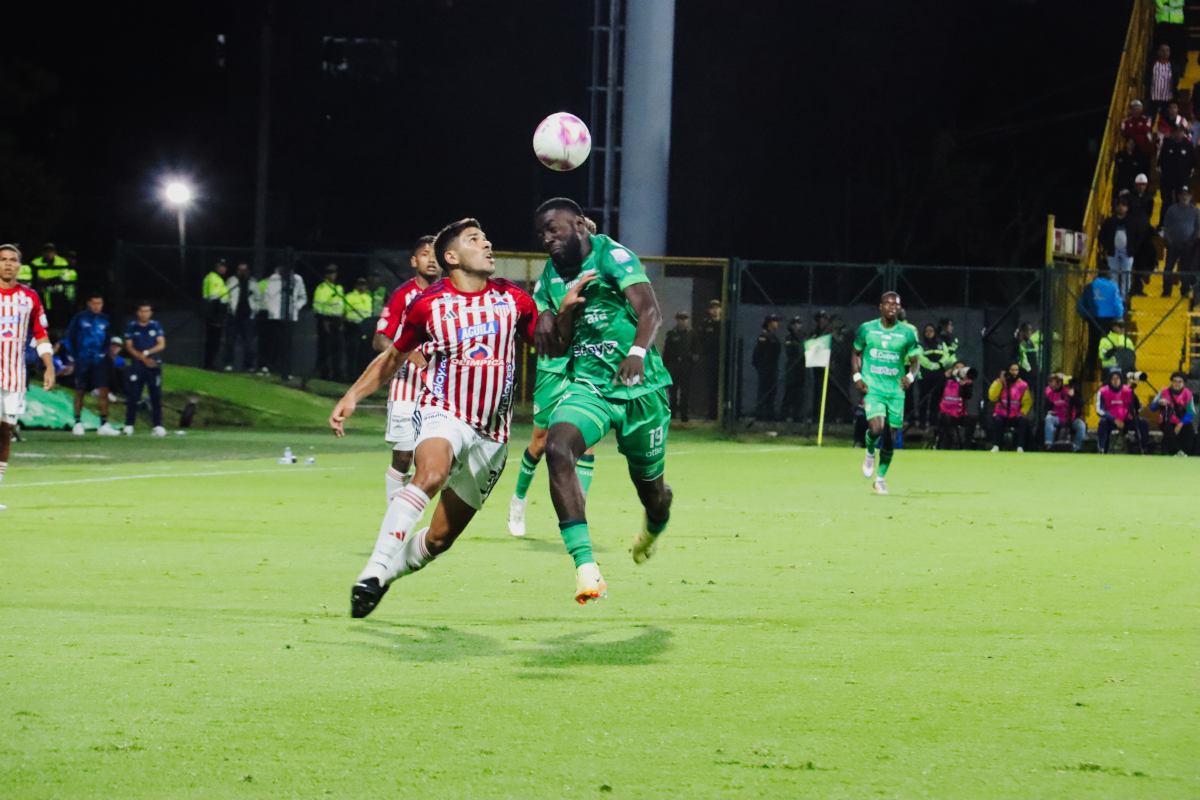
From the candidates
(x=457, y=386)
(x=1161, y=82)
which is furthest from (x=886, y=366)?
(x=1161, y=82)

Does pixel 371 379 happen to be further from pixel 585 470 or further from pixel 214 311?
pixel 214 311

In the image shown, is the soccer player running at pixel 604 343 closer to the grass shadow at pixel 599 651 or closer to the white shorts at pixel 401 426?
the grass shadow at pixel 599 651

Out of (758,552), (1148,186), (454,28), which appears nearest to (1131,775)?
(758,552)

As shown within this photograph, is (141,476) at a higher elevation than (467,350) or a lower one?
lower

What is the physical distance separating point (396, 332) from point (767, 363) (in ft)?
64.2

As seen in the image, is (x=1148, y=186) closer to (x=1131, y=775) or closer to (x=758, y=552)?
(x=758, y=552)

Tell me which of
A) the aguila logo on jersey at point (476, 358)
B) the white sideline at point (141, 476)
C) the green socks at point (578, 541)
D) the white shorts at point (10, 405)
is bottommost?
the white sideline at point (141, 476)

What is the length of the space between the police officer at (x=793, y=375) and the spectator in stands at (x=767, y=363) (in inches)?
8.1

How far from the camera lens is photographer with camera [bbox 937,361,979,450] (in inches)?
1091

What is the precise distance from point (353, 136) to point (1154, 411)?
27124mm

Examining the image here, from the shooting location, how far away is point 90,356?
25953mm

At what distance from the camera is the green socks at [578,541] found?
7.62m

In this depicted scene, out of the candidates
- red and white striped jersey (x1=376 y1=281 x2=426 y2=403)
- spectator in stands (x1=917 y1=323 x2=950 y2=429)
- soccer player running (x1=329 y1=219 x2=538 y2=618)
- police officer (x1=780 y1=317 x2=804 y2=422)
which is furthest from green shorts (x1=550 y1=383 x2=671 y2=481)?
police officer (x1=780 y1=317 x2=804 y2=422)

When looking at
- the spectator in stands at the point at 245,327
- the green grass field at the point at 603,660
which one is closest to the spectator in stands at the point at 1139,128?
the spectator in stands at the point at 245,327
